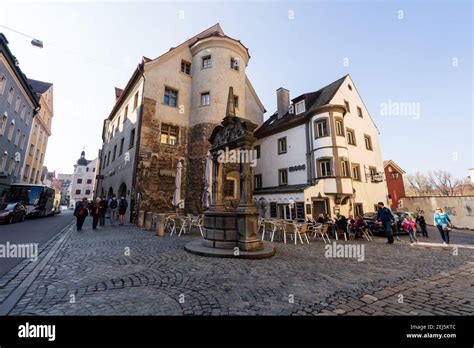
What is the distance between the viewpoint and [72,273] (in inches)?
173

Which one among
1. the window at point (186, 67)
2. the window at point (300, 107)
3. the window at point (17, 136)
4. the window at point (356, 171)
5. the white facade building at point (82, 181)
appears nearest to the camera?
the window at point (356, 171)

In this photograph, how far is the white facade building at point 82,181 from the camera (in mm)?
62713

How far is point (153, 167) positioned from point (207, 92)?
26.4 ft

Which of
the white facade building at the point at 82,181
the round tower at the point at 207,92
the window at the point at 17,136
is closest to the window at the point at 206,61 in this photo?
the round tower at the point at 207,92

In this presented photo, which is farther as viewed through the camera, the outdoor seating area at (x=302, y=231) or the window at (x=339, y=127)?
the window at (x=339, y=127)

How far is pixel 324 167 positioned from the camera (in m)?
17.2

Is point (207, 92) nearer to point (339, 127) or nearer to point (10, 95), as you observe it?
point (339, 127)

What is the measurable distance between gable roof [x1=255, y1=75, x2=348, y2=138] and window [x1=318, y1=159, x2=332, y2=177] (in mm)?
4359

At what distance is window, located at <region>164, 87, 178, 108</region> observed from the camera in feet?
59.6

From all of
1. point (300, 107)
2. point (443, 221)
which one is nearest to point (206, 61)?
point (300, 107)

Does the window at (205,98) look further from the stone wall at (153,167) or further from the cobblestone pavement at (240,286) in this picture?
the cobblestone pavement at (240,286)

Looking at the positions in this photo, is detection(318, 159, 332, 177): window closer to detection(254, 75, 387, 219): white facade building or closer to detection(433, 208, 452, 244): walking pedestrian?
detection(254, 75, 387, 219): white facade building
